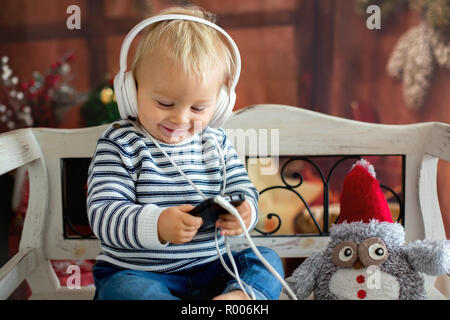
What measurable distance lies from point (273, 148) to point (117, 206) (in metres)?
0.42

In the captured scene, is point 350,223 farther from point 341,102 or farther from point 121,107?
point 341,102

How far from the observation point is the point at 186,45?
2.38ft

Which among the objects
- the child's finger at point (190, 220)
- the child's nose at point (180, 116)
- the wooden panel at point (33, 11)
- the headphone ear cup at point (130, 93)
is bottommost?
the child's finger at point (190, 220)

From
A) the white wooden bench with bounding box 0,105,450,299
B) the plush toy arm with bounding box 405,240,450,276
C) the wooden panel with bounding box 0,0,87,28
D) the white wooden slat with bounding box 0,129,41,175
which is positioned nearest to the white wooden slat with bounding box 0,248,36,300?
the white wooden bench with bounding box 0,105,450,299

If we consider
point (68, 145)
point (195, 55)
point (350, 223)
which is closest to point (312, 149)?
point (350, 223)

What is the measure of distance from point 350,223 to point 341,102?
829 mm

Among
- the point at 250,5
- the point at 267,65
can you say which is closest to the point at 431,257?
the point at 267,65

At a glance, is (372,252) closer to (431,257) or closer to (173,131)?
(431,257)

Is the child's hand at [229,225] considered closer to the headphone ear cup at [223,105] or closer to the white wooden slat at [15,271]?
the headphone ear cup at [223,105]

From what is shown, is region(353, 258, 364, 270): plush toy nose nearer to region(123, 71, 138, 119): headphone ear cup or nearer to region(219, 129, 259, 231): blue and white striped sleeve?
region(219, 129, 259, 231): blue and white striped sleeve

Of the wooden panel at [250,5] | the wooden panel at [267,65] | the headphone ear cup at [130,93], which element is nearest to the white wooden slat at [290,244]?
the headphone ear cup at [130,93]

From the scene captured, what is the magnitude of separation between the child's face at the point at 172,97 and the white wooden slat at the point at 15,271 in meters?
0.40

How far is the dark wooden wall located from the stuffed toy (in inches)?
30.0

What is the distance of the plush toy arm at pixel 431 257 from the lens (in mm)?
731
